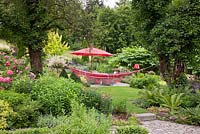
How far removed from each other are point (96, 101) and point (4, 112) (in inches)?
100

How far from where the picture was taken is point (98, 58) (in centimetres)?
2777

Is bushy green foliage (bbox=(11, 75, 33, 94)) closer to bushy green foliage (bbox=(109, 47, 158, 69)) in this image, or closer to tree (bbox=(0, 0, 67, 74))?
tree (bbox=(0, 0, 67, 74))

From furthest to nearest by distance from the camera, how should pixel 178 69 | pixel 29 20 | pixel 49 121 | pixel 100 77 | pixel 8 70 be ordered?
pixel 100 77, pixel 178 69, pixel 29 20, pixel 8 70, pixel 49 121

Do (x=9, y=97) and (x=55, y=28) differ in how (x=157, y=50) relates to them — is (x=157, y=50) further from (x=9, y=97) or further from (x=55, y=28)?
(x=9, y=97)

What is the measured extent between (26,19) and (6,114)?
16.9 feet

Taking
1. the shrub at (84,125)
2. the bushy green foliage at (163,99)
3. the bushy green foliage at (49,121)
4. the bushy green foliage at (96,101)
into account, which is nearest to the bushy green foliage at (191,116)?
the bushy green foliage at (163,99)

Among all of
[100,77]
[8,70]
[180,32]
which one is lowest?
[100,77]

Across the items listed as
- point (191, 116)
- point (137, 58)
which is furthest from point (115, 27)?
point (191, 116)

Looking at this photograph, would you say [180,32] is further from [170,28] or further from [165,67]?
[165,67]

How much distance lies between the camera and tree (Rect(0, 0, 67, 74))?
1155 centimetres

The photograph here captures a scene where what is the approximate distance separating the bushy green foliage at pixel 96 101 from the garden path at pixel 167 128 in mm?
1034

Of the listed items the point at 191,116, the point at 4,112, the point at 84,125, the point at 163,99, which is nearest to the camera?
the point at 84,125

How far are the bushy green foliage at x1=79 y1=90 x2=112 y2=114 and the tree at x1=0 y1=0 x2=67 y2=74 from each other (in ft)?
12.4

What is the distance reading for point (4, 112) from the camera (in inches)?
287
